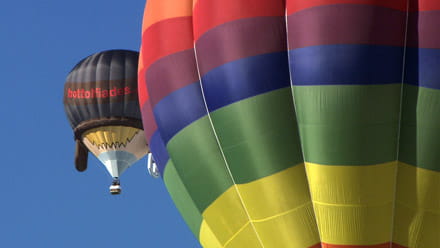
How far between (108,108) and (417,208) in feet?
34.2

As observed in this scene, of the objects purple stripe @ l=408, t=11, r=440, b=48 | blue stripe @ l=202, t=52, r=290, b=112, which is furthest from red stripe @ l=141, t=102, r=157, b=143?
purple stripe @ l=408, t=11, r=440, b=48

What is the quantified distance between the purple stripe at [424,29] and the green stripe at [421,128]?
42cm

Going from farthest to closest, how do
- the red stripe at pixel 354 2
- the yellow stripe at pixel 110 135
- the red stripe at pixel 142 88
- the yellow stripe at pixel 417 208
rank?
the yellow stripe at pixel 110 135 < the red stripe at pixel 142 88 < the yellow stripe at pixel 417 208 < the red stripe at pixel 354 2

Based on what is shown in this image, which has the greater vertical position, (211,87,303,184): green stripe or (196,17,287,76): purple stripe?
(196,17,287,76): purple stripe

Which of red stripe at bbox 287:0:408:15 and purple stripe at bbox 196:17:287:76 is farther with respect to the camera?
purple stripe at bbox 196:17:287:76

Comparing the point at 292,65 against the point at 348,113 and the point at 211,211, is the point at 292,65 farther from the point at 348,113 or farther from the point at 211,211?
the point at 211,211

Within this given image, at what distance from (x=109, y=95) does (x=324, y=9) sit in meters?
10.1

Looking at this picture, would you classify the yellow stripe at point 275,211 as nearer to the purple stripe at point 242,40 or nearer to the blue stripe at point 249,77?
the blue stripe at point 249,77

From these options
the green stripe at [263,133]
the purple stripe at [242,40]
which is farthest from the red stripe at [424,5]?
the green stripe at [263,133]

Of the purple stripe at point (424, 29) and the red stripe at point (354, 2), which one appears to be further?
the red stripe at point (354, 2)

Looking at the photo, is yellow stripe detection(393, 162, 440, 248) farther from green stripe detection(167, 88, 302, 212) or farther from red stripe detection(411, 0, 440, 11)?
red stripe detection(411, 0, 440, 11)

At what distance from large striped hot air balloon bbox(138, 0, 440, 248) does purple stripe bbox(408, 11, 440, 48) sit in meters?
0.01

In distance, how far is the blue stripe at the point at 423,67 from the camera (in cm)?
1153

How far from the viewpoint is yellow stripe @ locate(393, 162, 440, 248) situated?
11.7 m
